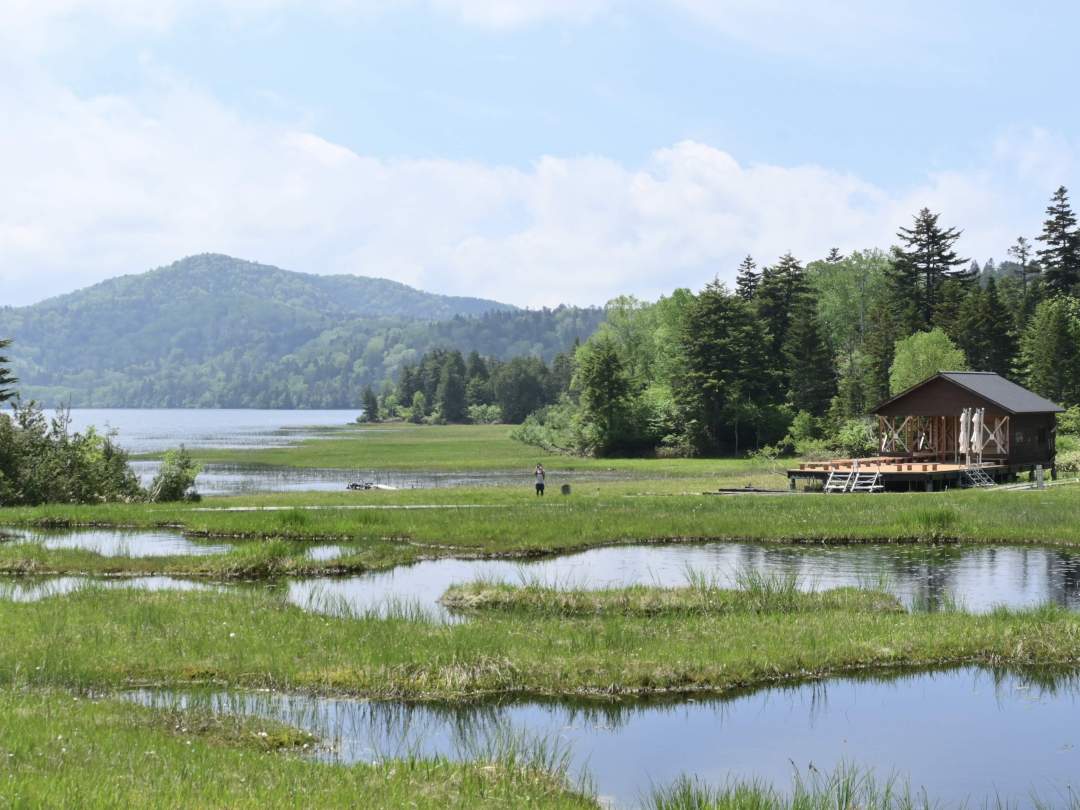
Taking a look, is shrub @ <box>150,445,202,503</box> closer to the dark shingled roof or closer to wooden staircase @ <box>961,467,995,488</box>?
wooden staircase @ <box>961,467,995,488</box>

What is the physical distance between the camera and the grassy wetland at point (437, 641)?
12859mm

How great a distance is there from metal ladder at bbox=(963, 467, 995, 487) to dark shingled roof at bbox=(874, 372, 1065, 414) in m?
5.86

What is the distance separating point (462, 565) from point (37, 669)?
56.0 ft

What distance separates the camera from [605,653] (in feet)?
66.6

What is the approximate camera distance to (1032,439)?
6888 cm

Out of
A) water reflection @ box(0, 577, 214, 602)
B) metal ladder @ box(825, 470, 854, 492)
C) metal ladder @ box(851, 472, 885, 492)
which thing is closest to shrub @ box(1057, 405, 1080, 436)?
metal ladder @ box(825, 470, 854, 492)

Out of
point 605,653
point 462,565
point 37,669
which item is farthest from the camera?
point 462,565

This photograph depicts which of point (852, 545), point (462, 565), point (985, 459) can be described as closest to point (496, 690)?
point (462, 565)

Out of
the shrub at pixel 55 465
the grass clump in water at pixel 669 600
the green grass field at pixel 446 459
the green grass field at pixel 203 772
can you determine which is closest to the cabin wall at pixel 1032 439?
the green grass field at pixel 446 459

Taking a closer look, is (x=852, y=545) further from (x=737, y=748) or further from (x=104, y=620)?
(x=104, y=620)

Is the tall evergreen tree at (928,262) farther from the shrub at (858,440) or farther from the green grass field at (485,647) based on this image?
the green grass field at (485,647)

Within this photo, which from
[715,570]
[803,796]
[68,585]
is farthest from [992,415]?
[803,796]

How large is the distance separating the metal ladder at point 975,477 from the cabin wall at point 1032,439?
18.5 feet

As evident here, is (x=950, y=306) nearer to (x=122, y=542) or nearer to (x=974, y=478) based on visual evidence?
(x=974, y=478)
